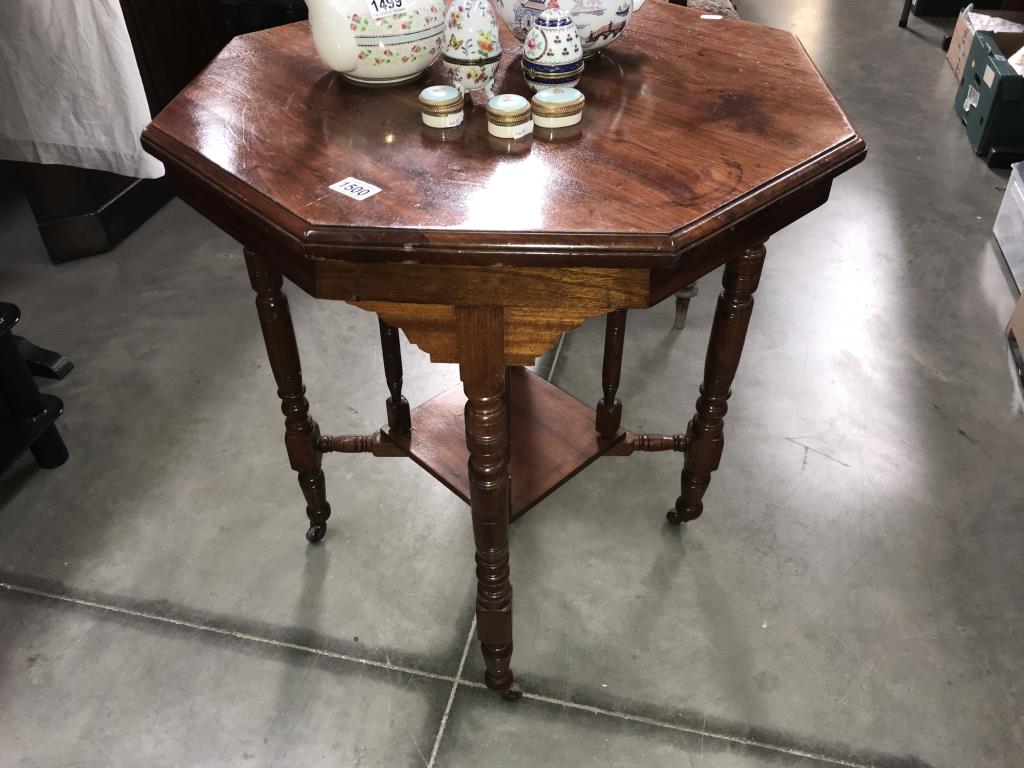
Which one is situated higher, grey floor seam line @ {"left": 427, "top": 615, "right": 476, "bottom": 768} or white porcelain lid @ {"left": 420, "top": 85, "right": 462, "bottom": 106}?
white porcelain lid @ {"left": 420, "top": 85, "right": 462, "bottom": 106}

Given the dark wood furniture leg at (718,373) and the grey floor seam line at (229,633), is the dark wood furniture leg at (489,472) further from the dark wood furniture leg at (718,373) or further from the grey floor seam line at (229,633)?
the dark wood furniture leg at (718,373)

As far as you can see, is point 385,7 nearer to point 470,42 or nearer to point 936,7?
point 470,42

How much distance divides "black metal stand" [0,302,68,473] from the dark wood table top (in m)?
0.79

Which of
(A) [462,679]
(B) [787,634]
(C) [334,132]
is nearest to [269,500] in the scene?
(A) [462,679]

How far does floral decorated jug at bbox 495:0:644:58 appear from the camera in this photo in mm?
1246

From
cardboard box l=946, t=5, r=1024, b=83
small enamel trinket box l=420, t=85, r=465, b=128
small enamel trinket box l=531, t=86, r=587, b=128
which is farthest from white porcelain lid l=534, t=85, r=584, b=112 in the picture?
cardboard box l=946, t=5, r=1024, b=83

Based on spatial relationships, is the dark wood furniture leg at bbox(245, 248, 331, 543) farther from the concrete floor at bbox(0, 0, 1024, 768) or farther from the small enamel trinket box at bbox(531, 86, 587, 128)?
the small enamel trinket box at bbox(531, 86, 587, 128)

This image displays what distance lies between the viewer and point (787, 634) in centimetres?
154

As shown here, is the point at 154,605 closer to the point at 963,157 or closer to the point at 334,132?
the point at 334,132

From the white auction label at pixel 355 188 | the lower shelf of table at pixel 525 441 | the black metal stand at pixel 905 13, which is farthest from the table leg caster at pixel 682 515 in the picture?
the black metal stand at pixel 905 13

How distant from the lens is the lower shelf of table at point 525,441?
160 cm

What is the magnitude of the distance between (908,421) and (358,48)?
150 centimetres

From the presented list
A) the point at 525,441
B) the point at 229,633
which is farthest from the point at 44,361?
the point at 525,441

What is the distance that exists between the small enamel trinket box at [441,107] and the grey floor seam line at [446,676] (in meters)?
0.90
